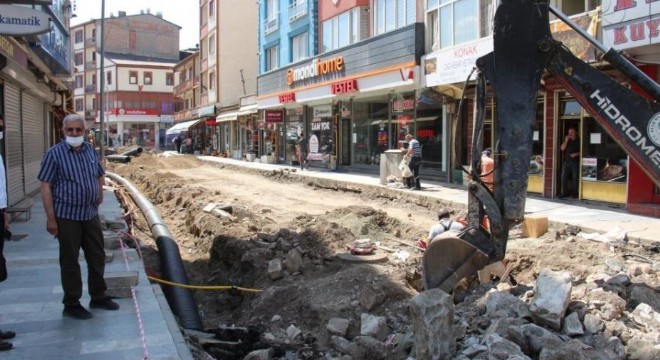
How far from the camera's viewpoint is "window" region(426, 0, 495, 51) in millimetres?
17594

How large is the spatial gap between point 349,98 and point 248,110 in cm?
1352

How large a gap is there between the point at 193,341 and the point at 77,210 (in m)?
1.62

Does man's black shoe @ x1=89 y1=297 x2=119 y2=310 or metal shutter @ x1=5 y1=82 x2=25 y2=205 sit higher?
metal shutter @ x1=5 y1=82 x2=25 y2=205

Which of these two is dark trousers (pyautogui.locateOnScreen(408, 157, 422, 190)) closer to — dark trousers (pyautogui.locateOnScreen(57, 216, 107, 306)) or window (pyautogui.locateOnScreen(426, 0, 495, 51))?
window (pyautogui.locateOnScreen(426, 0, 495, 51))

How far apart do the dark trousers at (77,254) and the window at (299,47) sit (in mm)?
25931

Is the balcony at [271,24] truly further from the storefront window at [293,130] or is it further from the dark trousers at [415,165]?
the dark trousers at [415,165]

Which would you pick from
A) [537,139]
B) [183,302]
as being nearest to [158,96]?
[537,139]

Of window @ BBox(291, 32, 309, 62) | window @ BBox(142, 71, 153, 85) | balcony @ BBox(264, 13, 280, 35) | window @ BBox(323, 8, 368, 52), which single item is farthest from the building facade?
window @ BBox(142, 71, 153, 85)

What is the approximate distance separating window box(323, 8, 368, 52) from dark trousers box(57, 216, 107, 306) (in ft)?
65.9

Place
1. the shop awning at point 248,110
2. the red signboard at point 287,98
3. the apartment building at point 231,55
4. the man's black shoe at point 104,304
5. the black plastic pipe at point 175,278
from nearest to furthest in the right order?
the man's black shoe at point 104,304, the black plastic pipe at point 175,278, the red signboard at point 287,98, the shop awning at point 248,110, the apartment building at point 231,55

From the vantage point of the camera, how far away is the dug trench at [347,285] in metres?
5.98

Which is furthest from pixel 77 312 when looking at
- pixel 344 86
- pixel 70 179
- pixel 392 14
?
pixel 344 86

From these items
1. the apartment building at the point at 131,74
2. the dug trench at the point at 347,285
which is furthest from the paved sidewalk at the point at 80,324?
the apartment building at the point at 131,74

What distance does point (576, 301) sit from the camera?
607cm
